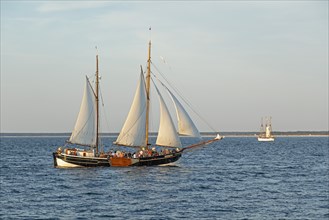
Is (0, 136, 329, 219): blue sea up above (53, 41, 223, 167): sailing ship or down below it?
below

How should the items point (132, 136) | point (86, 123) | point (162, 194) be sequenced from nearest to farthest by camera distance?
point (162, 194)
point (132, 136)
point (86, 123)

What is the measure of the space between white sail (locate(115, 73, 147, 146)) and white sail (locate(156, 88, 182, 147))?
2.93m

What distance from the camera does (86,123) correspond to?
86750mm

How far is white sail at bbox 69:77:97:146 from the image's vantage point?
→ 8644cm

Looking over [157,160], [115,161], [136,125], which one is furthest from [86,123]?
[157,160]

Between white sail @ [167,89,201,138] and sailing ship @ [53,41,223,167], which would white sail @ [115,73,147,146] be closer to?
sailing ship @ [53,41,223,167]

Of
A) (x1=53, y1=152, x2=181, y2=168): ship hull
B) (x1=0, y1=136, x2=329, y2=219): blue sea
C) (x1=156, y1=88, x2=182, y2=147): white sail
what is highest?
(x1=156, y1=88, x2=182, y2=147): white sail

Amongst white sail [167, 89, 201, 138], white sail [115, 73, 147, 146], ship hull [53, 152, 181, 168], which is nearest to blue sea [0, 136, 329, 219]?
ship hull [53, 152, 181, 168]

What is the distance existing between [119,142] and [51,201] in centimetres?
3316

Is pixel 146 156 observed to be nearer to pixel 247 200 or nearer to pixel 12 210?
pixel 247 200

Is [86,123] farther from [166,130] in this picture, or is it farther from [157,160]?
[166,130]

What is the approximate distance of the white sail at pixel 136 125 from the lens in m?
85.4

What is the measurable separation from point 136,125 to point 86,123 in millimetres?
6811

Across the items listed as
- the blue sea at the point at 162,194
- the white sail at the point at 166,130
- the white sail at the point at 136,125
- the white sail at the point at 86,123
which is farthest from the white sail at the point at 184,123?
the white sail at the point at 86,123
